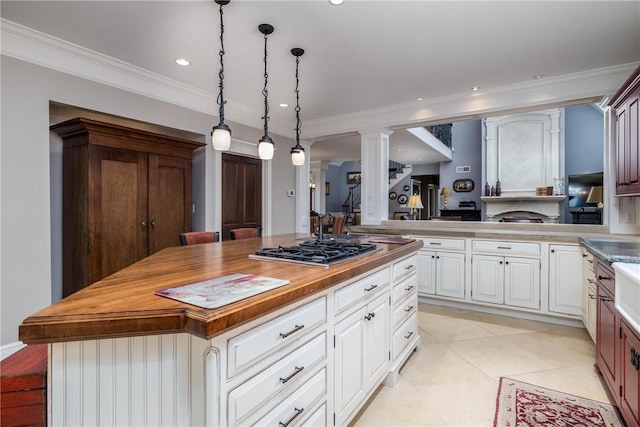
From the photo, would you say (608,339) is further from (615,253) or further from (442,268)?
(442,268)

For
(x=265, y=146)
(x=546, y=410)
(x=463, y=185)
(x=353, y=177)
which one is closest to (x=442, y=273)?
(x=546, y=410)

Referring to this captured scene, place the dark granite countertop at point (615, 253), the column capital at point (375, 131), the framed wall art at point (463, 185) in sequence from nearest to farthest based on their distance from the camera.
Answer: the dark granite countertop at point (615, 253)
the column capital at point (375, 131)
the framed wall art at point (463, 185)

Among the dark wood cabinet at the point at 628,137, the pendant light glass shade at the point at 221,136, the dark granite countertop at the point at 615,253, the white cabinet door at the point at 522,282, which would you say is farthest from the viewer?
the white cabinet door at the point at 522,282

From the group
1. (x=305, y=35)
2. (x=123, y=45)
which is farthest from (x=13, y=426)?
(x=123, y=45)

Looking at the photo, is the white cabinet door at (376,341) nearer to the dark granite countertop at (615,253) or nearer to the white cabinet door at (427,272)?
the dark granite countertop at (615,253)

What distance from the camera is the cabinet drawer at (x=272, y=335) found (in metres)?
0.95

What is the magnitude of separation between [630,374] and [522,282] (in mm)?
1980

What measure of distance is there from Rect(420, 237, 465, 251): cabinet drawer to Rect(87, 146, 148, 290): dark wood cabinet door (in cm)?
329

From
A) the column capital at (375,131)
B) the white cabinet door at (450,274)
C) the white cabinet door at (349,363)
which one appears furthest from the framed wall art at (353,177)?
the white cabinet door at (349,363)

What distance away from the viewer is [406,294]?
2371mm

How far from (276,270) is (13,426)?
0.92m

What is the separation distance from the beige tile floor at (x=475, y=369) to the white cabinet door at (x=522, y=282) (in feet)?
0.72

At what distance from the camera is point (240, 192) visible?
4801 mm

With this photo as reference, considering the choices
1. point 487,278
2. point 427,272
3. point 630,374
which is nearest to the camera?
point 630,374
